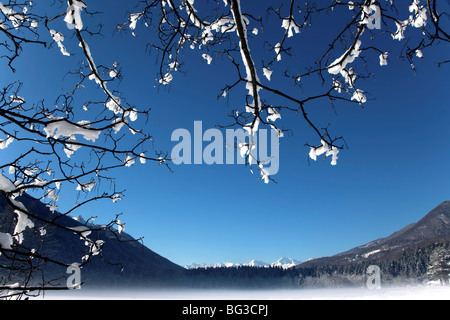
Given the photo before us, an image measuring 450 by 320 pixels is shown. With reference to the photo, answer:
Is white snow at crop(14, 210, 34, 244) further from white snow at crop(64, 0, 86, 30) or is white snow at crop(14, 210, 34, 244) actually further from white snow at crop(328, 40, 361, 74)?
white snow at crop(328, 40, 361, 74)

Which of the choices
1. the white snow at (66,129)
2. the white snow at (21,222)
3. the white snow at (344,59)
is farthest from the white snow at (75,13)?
the white snow at (344,59)

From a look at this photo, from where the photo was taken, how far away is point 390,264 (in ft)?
327

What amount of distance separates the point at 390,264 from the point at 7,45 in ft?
400

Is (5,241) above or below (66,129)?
below

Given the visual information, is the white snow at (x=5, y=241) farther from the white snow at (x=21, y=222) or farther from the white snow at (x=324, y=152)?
the white snow at (x=324, y=152)

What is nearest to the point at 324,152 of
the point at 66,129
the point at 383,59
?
the point at 383,59

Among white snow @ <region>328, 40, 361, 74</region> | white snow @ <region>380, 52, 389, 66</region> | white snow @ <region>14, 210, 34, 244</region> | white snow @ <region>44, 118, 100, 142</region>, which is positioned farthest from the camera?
white snow @ <region>380, 52, 389, 66</region>

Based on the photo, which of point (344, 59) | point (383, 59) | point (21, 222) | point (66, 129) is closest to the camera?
point (66, 129)

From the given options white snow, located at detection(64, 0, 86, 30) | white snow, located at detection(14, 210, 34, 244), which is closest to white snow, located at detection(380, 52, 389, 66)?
white snow, located at detection(64, 0, 86, 30)

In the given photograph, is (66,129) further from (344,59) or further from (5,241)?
(344,59)

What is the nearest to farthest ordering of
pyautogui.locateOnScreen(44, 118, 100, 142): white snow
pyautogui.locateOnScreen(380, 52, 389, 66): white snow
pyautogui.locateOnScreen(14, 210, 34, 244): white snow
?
pyautogui.locateOnScreen(44, 118, 100, 142): white snow < pyautogui.locateOnScreen(14, 210, 34, 244): white snow < pyautogui.locateOnScreen(380, 52, 389, 66): white snow
